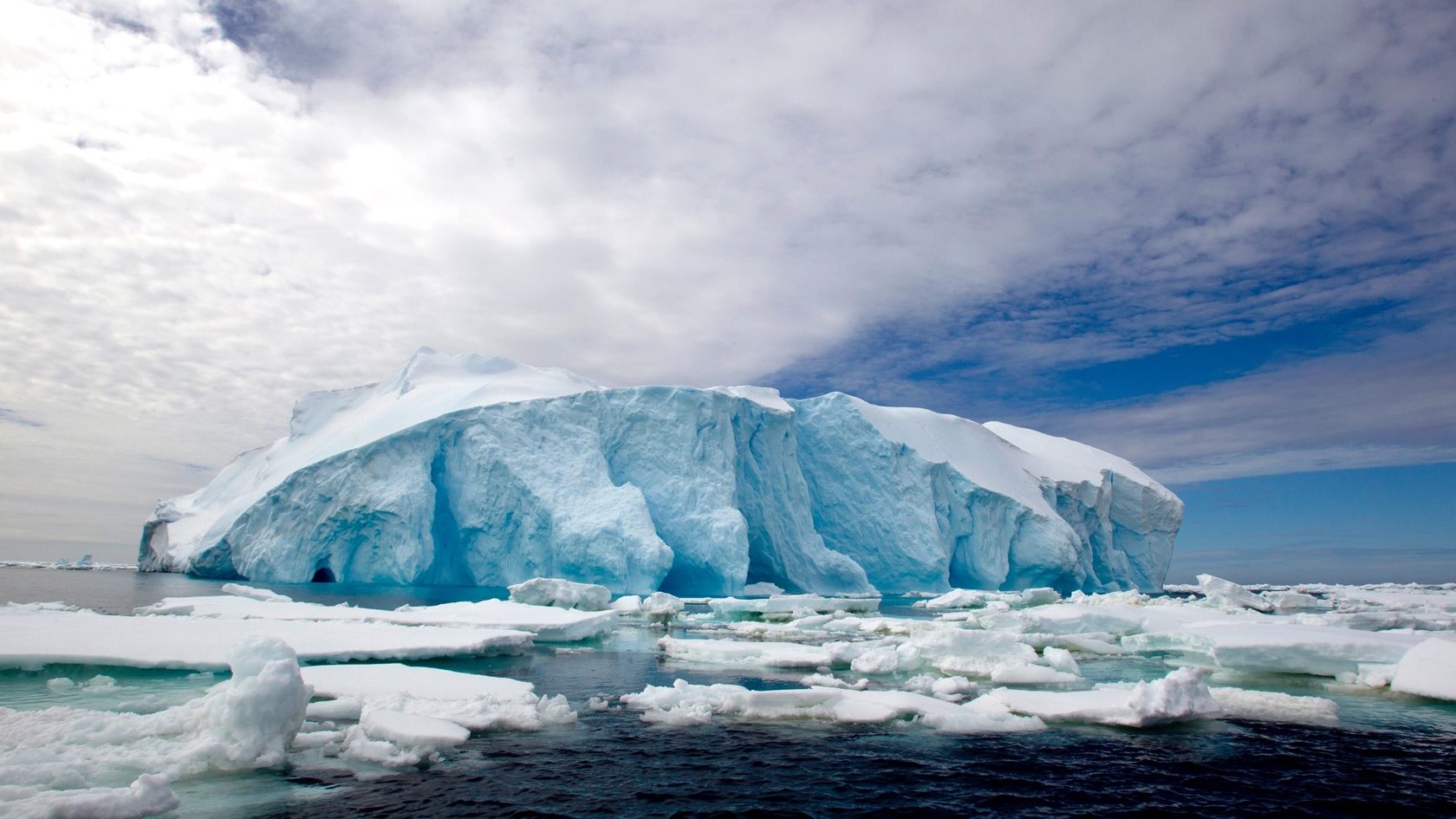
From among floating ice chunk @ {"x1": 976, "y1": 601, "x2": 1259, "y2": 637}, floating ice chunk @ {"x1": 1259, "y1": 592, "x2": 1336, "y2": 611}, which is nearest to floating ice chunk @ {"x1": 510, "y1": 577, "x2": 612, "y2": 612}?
floating ice chunk @ {"x1": 976, "y1": 601, "x2": 1259, "y2": 637}

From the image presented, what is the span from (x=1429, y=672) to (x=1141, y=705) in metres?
4.64

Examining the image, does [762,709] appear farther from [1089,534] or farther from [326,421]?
[1089,534]

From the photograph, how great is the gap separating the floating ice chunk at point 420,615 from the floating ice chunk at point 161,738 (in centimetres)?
789

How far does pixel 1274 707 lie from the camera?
30.5ft

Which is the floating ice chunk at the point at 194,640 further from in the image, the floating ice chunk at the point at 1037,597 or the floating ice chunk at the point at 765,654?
the floating ice chunk at the point at 1037,597

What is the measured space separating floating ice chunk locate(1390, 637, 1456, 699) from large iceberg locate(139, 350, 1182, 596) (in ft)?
66.5

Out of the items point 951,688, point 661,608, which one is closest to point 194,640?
point 951,688

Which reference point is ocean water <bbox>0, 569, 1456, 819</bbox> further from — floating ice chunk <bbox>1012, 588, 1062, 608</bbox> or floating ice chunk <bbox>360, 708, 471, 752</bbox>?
floating ice chunk <bbox>1012, 588, 1062, 608</bbox>

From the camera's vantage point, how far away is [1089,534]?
44.6 m

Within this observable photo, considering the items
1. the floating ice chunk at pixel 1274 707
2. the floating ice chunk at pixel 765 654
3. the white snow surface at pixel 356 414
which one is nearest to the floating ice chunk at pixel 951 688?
the floating ice chunk at pixel 765 654

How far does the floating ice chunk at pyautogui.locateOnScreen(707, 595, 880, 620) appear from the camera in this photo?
71.5ft

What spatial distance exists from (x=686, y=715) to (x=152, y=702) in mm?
5030

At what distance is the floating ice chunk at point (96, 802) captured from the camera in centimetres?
449

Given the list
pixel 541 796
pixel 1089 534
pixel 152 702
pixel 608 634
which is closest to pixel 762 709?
pixel 541 796
